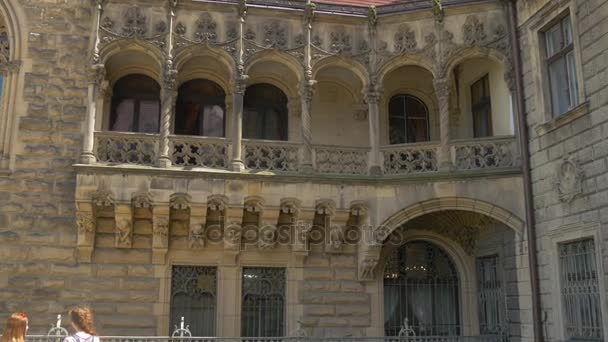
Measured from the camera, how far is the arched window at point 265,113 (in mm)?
15766

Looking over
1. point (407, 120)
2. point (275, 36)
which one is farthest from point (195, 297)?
point (407, 120)

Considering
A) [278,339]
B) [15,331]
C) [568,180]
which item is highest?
[568,180]

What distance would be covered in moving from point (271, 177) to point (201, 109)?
3077 millimetres

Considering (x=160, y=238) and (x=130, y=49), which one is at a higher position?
(x=130, y=49)

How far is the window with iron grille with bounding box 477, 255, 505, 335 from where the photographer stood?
14.4 metres

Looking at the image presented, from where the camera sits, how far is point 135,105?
1530cm

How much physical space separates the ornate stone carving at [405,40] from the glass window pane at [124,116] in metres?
6.37

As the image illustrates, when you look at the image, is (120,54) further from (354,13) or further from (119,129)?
(354,13)

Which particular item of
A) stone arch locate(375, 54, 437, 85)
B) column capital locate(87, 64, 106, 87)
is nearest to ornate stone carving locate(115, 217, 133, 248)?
column capital locate(87, 64, 106, 87)

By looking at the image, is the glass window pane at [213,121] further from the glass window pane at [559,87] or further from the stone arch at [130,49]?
the glass window pane at [559,87]

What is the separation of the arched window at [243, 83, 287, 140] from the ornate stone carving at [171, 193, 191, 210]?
9.46 ft

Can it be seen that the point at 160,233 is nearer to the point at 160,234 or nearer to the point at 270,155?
the point at 160,234

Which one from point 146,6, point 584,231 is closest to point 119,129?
point 146,6

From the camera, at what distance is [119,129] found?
1506 centimetres
